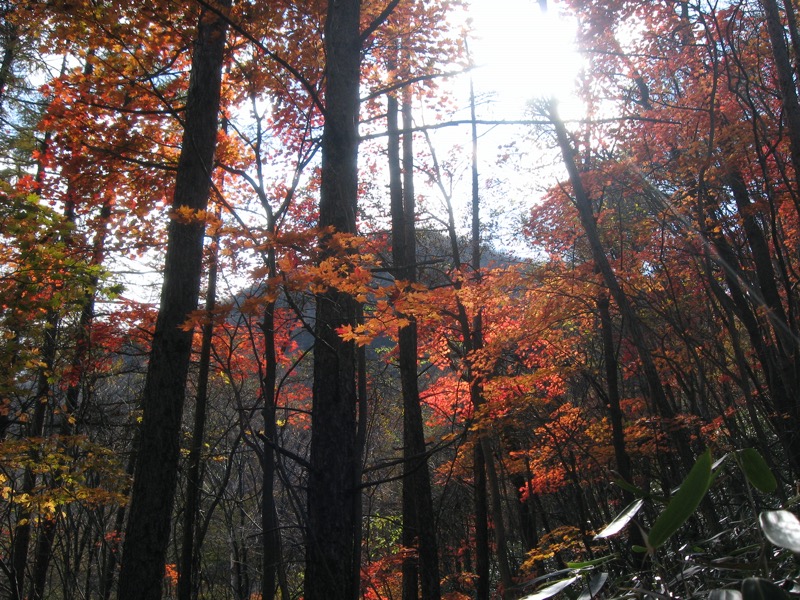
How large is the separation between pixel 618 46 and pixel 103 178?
9.31 meters

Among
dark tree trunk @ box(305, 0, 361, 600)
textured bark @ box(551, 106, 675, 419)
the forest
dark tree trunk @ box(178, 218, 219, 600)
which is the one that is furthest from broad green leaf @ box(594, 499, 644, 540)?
dark tree trunk @ box(178, 218, 219, 600)

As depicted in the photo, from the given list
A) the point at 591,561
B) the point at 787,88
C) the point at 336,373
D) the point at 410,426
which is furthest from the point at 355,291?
the point at 410,426

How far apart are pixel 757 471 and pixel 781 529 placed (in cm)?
29

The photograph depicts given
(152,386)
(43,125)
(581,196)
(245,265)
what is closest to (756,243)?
(581,196)

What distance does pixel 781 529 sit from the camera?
76 cm

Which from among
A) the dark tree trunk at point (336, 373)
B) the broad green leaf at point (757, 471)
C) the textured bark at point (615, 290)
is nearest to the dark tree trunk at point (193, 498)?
the dark tree trunk at point (336, 373)

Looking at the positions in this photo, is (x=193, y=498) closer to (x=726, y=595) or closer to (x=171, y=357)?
(x=171, y=357)

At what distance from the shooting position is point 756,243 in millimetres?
8250

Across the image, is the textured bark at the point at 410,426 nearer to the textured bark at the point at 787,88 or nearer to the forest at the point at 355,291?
the forest at the point at 355,291

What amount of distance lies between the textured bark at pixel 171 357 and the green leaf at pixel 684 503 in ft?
12.4

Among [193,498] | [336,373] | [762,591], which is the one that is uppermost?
[336,373]

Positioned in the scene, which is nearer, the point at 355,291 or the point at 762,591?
the point at 762,591

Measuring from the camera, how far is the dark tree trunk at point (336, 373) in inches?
123

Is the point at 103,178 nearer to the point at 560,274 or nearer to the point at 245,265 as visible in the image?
the point at 245,265
